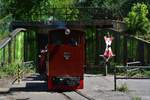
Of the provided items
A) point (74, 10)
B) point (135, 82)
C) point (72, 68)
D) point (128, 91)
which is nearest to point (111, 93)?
point (128, 91)

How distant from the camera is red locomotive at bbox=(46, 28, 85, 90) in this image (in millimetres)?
22234

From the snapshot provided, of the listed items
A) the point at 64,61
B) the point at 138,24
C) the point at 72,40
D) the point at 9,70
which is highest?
the point at 138,24

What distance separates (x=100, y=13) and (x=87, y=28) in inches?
107

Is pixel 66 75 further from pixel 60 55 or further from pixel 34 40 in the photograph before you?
pixel 34 40

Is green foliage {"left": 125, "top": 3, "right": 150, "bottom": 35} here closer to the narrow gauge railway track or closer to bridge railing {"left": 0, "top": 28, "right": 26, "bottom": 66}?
bridge railing {"left": 0, "top": 28, "right": 26, "bottom": 66}

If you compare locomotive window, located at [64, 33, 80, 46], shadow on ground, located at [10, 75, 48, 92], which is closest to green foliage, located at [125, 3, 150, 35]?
shadow on ground, located at [10, 75, 48, 92]

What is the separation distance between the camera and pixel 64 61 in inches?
885

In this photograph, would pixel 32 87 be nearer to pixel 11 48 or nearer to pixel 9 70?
pixel 9 70

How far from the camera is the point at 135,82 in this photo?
86.3 feet

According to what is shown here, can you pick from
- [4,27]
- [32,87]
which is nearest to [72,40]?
[32,87]

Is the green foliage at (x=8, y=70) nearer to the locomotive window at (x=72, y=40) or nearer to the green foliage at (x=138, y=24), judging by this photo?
the locomotive window at (x=72, y=40)

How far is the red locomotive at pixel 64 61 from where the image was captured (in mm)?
22234

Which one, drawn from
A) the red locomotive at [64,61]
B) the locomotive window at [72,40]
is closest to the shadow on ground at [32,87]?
the red locomotive at [64,61]

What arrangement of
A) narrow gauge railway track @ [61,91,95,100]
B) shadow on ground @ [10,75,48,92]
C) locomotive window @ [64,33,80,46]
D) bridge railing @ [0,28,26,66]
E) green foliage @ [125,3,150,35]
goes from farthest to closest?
green foliage @ [125,3,150,35] → bridge railing @ [0,28,26,66] → locomotive window @ [64,33,80,46] → shadow on ground @ [10,75,48,92] → narrow gauge railway track @ [61,91,95,100]
